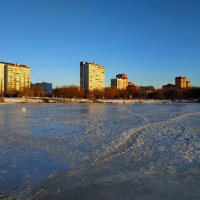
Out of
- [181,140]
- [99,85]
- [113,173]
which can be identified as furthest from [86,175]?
[99,85]

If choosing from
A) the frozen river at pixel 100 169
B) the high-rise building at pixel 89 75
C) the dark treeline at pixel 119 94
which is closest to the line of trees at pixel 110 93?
the dark treeline at pixel 119 94

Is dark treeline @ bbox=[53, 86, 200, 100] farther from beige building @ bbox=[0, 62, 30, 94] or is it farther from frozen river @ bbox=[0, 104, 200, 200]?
frozen river @ bbox=[0, 104, 200, 200]

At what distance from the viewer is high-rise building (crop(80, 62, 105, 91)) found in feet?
454

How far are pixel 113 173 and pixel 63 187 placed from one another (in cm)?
119

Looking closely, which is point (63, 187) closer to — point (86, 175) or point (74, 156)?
point (86, 175)

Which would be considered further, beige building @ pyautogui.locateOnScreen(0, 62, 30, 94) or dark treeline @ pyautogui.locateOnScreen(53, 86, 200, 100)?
beige building @ pyautogui.locateOnScreen(0, 62, 30, 94)

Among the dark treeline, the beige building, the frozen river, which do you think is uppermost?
the beige building

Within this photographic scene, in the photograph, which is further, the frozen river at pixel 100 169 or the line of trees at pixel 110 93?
the line of trees at pixel 110 93

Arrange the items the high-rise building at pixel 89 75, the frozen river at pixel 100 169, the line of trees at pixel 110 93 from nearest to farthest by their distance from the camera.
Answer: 1. the frozen river at pixel 100 169
2. the line of trees at pixel 110 93
3. the high-rise building at pixel 89 75

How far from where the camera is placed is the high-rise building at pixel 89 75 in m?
138

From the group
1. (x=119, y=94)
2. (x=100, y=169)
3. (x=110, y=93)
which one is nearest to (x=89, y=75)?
(x=119, y=94)

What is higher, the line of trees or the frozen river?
the line of trees

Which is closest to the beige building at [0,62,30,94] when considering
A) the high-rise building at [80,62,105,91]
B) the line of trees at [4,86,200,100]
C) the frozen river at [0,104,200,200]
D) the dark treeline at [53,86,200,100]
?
the line of trees at [4,86,200,100]

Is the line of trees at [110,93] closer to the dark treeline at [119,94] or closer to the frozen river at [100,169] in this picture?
the dark treeline at [119,94]
